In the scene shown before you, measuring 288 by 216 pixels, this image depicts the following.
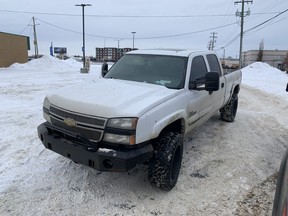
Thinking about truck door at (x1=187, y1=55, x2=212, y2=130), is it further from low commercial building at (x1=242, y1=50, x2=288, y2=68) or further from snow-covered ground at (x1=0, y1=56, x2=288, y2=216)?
low commercial building at (x1=242, y1=50, x2=288, y2=68)

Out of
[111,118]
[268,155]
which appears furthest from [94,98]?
[268,155]

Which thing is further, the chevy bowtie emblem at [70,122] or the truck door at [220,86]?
the truck door at [220,86]

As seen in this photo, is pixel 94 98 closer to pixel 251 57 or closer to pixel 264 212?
pixel 264 212

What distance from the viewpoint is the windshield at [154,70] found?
14.6 ft

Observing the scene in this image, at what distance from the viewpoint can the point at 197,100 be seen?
4.70 m

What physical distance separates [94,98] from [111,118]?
471 millimetres

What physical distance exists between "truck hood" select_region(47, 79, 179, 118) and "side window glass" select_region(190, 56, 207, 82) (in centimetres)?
79

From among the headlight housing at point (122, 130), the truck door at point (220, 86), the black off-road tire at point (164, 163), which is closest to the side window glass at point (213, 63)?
the truck door at point (220, 86)

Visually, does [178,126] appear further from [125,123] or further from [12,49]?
[12,49]

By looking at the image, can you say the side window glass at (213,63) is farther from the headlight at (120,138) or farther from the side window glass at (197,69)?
the headlight at (120,138)

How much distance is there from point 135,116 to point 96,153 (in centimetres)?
62

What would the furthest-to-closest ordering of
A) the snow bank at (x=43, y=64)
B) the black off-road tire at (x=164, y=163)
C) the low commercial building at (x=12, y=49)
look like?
the snow bank at (x=43, y=64), the low commercial building at (x=12, y=49), the black off-road tire at (x=164, y=163)

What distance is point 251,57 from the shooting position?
9494cm

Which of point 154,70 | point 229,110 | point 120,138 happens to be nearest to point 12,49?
point 229,110
